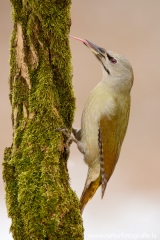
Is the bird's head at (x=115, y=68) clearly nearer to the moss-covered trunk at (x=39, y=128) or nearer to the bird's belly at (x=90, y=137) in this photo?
the bird's belly at (x=90, y=137)

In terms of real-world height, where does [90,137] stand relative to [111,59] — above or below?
below

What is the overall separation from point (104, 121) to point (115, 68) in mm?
330

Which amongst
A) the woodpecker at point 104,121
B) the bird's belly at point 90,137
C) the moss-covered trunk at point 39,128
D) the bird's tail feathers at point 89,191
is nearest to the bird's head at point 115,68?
the woodpecker at point 104,121

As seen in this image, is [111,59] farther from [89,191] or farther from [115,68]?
[89,191]

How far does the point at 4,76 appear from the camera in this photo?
4.97 metres

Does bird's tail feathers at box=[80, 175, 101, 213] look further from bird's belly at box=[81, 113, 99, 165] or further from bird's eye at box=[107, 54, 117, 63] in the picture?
bird's eye at box=[107, 54, 117, 63]

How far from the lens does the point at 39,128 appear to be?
6.88 ft

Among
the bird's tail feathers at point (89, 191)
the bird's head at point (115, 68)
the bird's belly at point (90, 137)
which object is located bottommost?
the bird's tail feathers at point (89, 191)

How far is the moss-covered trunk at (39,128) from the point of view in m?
1.99

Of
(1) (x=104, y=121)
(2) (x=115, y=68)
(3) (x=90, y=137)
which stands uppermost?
(2) (x=115, y=68)

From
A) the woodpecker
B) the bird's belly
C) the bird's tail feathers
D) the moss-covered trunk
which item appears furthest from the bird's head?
the bird's tail feathers

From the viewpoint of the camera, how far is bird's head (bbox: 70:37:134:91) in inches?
102

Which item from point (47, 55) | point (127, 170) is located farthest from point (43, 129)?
point (127, 170)

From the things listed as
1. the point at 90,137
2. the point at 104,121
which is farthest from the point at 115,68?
the point at 90,137
